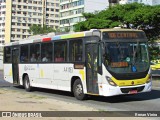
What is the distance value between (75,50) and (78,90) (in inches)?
65.8

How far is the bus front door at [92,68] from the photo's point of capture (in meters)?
15.0

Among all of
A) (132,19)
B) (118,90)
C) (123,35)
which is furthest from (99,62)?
(132,19)

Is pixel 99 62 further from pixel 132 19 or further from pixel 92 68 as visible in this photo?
pixel 132 19

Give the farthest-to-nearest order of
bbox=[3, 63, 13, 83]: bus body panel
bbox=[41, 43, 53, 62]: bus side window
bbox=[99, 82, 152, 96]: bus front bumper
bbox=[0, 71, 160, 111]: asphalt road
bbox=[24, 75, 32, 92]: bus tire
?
bbox=[3, 63, 13, 83]: bus body panel, bbox=[24, 75, 32, 92]: bus tire, bbox=[41, 43, 53, 62]: bus side window, bbox=[99, 82, 152, 96]: bus front bumper, bbox=[0, 71, 160, 111]: asphalt road

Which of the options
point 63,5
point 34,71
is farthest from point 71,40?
point 63,5

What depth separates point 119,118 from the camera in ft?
35.0

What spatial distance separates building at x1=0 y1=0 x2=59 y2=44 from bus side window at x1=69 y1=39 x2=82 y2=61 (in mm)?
120764

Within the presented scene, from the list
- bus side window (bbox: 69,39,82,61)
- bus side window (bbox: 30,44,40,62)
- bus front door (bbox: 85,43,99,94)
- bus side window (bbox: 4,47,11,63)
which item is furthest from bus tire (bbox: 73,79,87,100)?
bus side window (bbox: 4,47,11,63)

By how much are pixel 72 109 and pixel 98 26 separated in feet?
72.5

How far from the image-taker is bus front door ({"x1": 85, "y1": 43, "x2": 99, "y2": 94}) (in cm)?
1501

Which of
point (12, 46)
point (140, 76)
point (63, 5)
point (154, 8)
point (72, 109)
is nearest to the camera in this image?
point (72, 109)

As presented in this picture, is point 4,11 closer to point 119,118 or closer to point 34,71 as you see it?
point 34,71

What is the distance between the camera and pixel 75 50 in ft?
53.6

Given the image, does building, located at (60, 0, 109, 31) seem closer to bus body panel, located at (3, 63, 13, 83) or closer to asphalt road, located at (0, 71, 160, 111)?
bus body panel, located at (3, 63, 13, 83)
